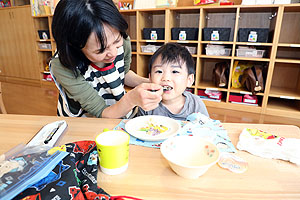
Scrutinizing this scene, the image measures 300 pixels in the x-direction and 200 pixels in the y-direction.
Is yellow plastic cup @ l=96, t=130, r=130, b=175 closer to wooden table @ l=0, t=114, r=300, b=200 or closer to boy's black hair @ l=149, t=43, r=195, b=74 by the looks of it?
wooden table @ l=0, t=114, r=300, b=200

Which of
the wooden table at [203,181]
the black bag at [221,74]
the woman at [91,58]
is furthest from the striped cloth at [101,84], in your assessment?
the black bag at [221,74]

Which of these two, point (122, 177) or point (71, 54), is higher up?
point (71, 54)

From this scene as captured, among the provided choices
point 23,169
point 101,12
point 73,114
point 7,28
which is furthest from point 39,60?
point 23,169

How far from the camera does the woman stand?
0.83 metres

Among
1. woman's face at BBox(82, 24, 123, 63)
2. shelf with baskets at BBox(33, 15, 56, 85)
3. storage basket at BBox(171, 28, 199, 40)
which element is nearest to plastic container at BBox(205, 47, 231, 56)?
storage basket at BBox(171, 28, 199, 40)

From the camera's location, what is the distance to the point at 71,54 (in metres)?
0.97

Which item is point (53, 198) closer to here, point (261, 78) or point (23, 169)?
point (23, 169)

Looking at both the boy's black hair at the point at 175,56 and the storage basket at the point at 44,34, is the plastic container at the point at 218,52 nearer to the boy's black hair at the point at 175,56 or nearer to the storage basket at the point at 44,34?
the boy's black hair at the point at 175,56

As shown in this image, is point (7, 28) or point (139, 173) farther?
point (7, 28)

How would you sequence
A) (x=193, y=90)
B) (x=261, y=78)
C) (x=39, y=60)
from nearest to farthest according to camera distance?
1. (x=261, y=78)
2. (x=193, y=90)
3. (x=39, y=60)

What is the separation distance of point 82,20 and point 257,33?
7.59ft

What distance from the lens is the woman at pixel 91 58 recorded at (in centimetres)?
83

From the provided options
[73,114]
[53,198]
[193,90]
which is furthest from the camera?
[193,90]

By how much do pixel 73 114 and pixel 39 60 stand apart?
11.7 ft
